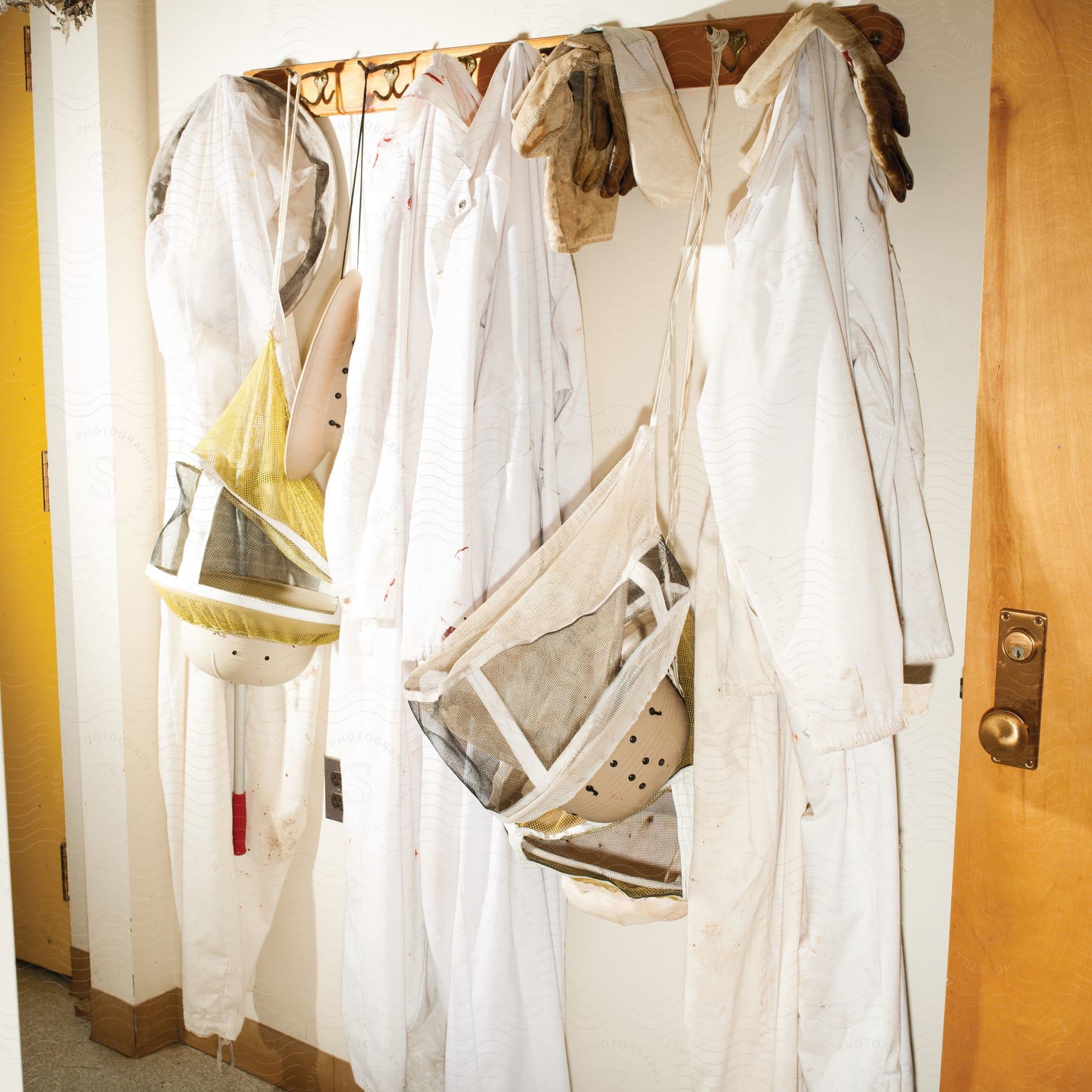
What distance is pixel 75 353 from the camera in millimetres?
1664

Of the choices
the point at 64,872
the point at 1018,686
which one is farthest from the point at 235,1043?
the point at 1018,686

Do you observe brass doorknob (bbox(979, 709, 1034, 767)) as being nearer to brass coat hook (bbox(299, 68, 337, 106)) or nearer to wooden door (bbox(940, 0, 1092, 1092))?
wooden door (bbox(940, 0, 1092, 1092))

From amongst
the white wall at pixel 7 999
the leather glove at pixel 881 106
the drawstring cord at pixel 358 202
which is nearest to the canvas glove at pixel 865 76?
the leather glove at pixel 881 106

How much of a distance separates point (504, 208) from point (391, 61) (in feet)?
1.30

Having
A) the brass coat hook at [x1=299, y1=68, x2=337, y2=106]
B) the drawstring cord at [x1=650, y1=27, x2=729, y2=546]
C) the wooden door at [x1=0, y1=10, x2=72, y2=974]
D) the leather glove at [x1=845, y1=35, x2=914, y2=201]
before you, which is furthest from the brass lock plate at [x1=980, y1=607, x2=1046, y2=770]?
the wooden door at [x1=0, y1=10, x2=72, y2=974]

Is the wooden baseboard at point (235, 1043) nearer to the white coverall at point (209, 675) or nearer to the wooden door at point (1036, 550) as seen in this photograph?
the white coverall at point (209, 675)

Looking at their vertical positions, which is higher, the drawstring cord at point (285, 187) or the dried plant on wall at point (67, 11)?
the dried plant on wall at point (67, 11)

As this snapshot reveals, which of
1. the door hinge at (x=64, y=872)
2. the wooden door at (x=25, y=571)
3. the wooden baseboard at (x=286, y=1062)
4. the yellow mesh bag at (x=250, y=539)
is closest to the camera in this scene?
the yellow mesh bag at (x=250, y=539)

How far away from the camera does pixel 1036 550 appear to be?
37.4 inches

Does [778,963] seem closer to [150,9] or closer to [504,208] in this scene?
[504,208]

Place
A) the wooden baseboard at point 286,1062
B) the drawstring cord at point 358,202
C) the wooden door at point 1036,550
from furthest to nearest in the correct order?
1. the wooden baseboard at point 286,1062
2. the drawstring cord at point 358,202
3. the wooden door at point 1036,550

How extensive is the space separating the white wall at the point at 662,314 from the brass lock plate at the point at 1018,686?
0.60 feet

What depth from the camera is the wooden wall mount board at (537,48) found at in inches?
41.6

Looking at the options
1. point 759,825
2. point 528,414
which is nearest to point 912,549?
point 759,825
